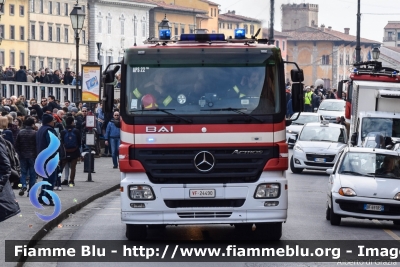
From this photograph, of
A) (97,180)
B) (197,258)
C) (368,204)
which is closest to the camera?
(197,258)

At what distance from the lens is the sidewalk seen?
704 inches

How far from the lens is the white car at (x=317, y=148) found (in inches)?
1512

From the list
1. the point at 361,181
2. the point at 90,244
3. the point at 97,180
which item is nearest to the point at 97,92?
the point at 97,180

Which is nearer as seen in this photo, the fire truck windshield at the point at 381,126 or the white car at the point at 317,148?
the fire truck windshield at the point at 381,126

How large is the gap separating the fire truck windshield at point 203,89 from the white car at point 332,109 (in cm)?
4201

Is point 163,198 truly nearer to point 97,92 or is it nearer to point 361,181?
point 361,181

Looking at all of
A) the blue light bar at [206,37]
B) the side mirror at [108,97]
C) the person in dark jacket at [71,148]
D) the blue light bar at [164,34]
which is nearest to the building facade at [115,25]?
the person in dark jacket at [71,148]

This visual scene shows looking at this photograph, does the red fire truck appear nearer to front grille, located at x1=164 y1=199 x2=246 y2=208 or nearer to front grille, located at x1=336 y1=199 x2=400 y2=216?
front grille, located at x1=164 y1=199 x2=246 y2=208

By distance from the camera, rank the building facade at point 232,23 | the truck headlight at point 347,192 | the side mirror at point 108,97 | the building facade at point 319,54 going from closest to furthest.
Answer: the side mirror at point 108,97 < the truck headlight at point 347,192 < the building facade at point 232,23 < the building facade at point 319,54

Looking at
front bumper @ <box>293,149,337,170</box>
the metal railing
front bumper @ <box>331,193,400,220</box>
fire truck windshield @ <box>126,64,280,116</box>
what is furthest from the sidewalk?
the metal railing

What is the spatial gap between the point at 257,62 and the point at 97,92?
16.5 metres

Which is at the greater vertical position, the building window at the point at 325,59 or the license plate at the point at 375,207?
the license plate at the point at 375,207

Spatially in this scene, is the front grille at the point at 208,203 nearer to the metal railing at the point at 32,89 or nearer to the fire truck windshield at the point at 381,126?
the fire truck windshield at the point at 381,126

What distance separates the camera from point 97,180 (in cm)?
3272
